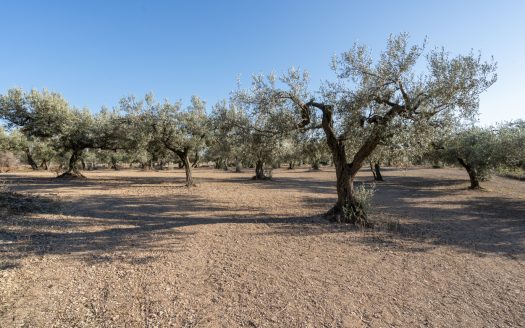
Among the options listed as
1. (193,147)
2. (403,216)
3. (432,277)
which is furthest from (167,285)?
(193,147)

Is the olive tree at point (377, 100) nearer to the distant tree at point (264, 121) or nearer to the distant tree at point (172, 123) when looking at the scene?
the distant tree at point (264, 121)

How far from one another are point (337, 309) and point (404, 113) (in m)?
7.38

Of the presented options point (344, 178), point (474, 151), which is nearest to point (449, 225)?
point (344, 178)

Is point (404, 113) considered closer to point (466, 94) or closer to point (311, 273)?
point (466, 94)

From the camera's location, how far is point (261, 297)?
5.45 m

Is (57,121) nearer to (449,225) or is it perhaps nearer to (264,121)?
(264,121)

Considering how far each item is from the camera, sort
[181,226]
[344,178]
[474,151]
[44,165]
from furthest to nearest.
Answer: [44,165]
[474,151]
[344,178]
[181,226]

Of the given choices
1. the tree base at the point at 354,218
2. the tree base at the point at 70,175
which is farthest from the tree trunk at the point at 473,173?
the tree base at the point at 70,175

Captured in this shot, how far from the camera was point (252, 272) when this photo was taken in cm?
663

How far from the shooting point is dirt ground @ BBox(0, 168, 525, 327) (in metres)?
4.83

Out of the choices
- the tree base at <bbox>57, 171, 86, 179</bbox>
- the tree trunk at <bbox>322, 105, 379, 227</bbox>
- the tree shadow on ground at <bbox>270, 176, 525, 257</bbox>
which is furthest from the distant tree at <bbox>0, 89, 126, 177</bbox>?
the tree shadow on ground at <bbox>270, 176, 525, 257</bbox>

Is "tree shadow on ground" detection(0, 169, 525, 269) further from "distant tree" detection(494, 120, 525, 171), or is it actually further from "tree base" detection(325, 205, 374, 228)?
"distant tree" detection(494, 120, 525, 171)

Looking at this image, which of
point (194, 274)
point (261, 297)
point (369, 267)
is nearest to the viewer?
point (261, 297)

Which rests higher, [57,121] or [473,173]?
[57,121]
